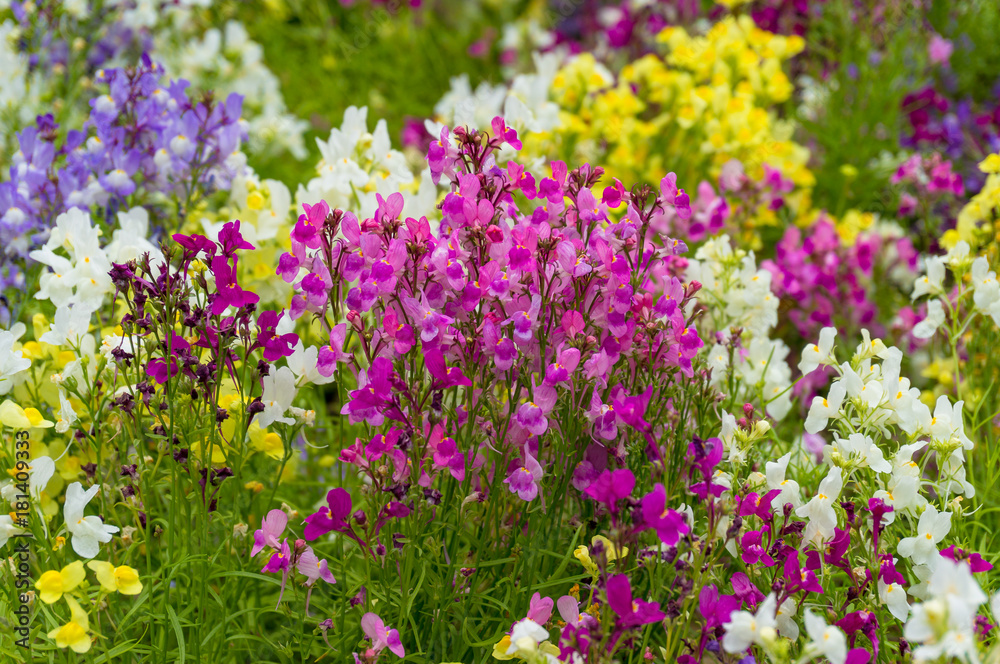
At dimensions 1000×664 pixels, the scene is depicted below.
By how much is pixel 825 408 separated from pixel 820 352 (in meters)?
0.16

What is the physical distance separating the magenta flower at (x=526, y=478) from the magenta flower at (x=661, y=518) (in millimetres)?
226

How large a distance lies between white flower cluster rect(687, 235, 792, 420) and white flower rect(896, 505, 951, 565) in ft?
1.96

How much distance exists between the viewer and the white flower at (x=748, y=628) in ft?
3.36

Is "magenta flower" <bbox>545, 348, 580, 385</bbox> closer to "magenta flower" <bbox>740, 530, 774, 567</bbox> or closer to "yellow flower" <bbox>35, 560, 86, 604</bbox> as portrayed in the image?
"magenta flower" <bbox>740, 530, 774, 567</bbox>

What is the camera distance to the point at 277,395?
1.55 m

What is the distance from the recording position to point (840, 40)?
3.90 metres

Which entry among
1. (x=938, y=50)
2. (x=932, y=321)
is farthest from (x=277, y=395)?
(x=938, y=50)

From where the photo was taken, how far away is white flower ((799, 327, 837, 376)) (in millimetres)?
1630

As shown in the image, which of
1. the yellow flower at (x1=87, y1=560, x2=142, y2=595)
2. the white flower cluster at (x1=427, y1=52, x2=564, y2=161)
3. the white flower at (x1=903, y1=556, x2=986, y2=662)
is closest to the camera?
the white flower at (x1=903, y1=556, x2=986, y2=662)

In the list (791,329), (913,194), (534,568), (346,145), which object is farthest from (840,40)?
(534,568)

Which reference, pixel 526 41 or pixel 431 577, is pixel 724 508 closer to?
pixel 431 577

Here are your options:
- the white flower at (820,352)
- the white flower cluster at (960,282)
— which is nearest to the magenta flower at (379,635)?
the white flower at (820,352)

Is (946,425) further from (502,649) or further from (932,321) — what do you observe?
(502,649)

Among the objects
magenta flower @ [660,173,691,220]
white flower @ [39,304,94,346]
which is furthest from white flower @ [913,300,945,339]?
white flower @ [39,304,94,346]
